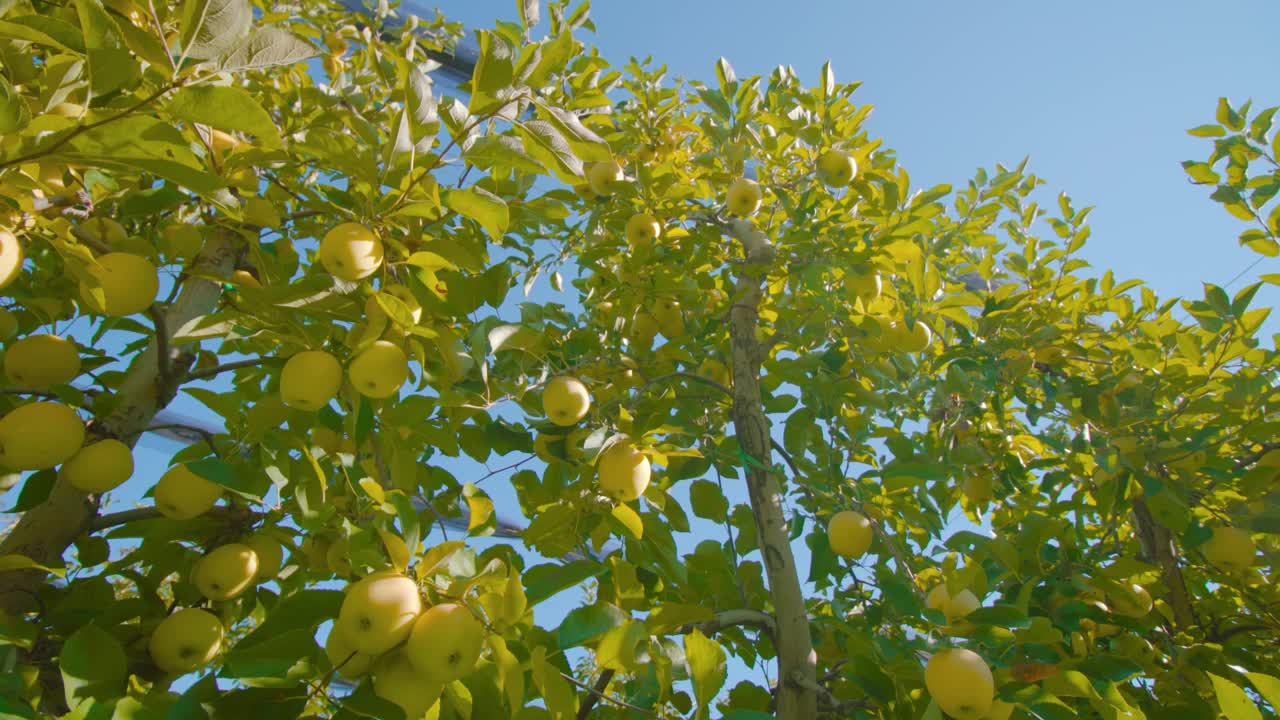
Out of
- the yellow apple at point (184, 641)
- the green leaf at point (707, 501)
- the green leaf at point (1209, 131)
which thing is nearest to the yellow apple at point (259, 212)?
the yellow apple at point (184, 641)

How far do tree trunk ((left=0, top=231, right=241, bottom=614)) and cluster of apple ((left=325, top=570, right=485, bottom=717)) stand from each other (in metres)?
0.53

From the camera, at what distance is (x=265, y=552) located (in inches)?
43.0

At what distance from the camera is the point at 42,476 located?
1161mm

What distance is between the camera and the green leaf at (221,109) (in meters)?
A: 0.70

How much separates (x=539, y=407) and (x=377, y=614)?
0.80 m

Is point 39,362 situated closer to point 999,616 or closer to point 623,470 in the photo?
point 623,470

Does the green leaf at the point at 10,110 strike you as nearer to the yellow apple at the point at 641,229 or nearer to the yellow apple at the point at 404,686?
the yellow apple at the point at 404,686

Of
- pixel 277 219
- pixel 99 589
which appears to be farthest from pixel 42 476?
pixel 277 219

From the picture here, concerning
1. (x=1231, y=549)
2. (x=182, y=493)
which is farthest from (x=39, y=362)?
(x=1231, y=549)

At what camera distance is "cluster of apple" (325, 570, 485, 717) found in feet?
2.55

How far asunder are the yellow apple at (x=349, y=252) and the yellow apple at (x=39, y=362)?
579mm

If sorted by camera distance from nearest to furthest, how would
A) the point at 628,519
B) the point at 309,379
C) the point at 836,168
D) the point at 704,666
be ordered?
the point at 704,666 < the point at 309,379 < the point at 628,519 < the point at 836,168

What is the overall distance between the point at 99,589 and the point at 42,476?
248 mm

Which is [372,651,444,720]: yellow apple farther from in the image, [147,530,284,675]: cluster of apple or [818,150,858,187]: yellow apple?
[818,150,858,187]: yellow apple
